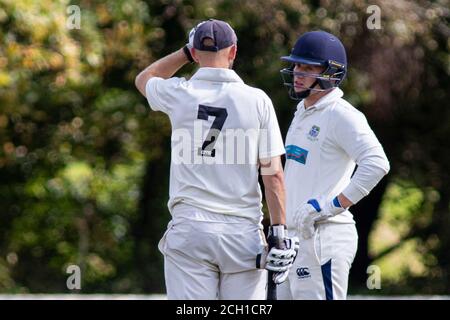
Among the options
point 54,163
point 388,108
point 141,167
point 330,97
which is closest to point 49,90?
point 54,163

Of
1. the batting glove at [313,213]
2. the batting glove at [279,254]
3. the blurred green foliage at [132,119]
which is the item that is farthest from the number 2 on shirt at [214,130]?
the blurred green foliage at [132,119]

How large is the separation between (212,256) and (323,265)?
2.60 feet

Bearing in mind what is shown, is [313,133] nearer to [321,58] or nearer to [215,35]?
[321,58]

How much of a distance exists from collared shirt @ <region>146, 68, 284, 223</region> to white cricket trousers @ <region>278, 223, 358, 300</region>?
593 millimetres

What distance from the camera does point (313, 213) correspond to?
628 centimetres

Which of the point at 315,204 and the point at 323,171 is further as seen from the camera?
the point at 323,171

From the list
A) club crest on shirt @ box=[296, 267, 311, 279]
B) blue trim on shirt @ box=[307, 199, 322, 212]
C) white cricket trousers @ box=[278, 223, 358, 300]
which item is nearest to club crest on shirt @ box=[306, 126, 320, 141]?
blue trim on shirt @ box=[307, 199, 322, 212]

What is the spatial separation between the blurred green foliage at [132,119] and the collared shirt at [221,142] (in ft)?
21.5

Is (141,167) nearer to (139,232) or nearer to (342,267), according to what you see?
(139,232)

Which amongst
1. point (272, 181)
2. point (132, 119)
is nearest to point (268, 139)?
point (272, 181)

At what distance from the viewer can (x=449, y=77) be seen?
15172 millimetres

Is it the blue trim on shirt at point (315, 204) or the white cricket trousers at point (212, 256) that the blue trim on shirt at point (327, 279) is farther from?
the white cricket trousers at point (212, 256)

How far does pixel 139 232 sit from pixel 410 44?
4890 mm

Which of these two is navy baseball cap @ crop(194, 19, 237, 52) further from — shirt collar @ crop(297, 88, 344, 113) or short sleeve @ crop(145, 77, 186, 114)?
shirt collar @ crop(297, 88, 344, 113)
